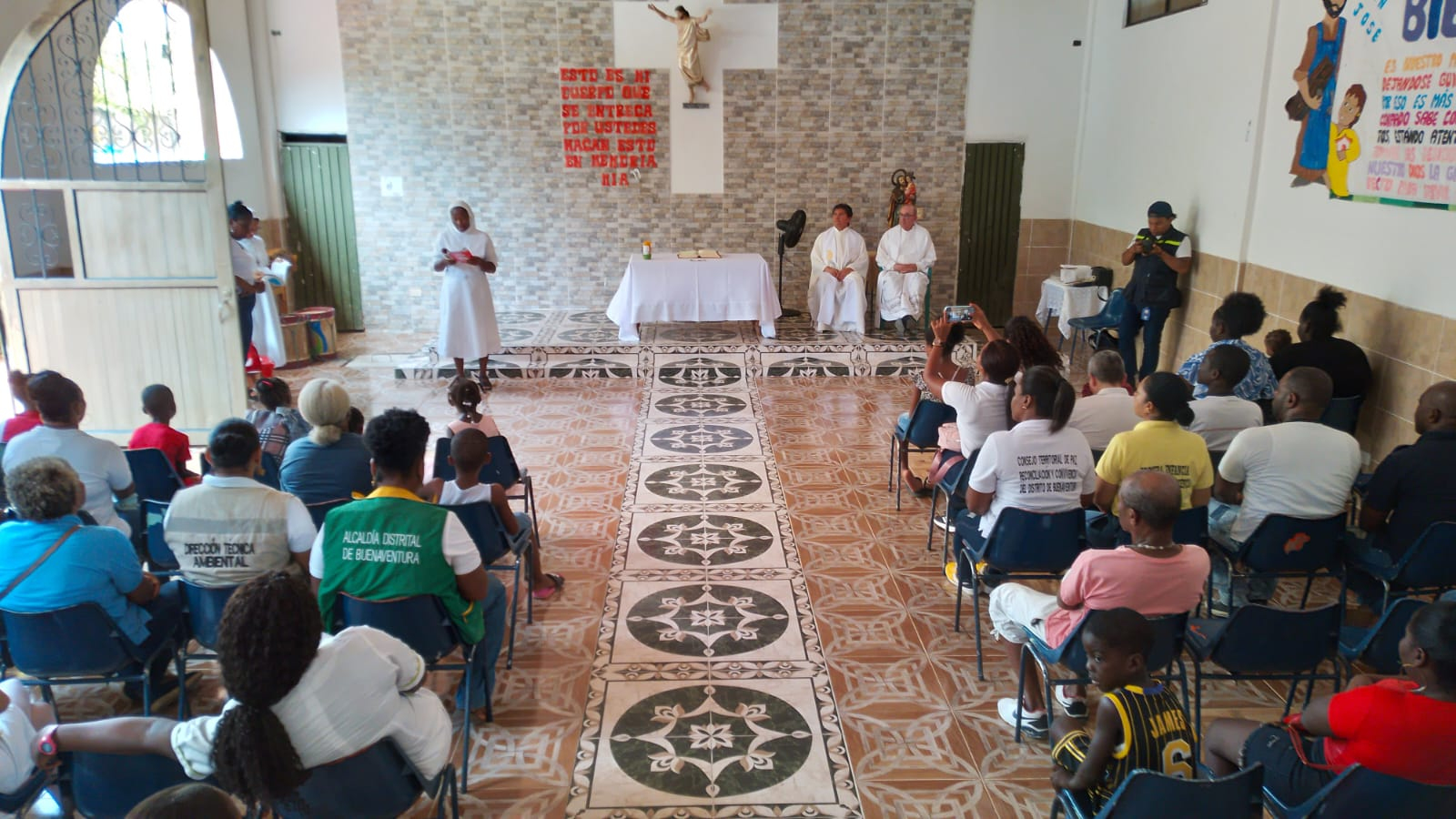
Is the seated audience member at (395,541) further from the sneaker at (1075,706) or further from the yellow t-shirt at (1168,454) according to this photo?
the yellow t-shirt at (1168,454)

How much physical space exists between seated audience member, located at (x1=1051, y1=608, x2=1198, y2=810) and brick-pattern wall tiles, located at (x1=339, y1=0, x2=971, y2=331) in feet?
28.6

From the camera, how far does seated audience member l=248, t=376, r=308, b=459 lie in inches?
175

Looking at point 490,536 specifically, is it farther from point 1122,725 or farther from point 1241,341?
point 1241,341

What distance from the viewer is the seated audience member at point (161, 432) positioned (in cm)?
424

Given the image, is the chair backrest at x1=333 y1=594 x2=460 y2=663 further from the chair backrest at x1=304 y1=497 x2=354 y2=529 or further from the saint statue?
the saint statue

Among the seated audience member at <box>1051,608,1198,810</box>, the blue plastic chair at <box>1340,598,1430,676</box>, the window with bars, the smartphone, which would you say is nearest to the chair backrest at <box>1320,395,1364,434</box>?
the smartphone

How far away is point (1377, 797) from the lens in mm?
2193

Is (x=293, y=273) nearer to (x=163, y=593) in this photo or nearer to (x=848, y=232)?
(x=848, y=232)

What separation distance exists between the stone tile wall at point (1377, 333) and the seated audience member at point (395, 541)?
4.85 m

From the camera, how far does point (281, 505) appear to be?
3.21 metres

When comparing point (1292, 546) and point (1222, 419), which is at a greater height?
point (1222, 419)

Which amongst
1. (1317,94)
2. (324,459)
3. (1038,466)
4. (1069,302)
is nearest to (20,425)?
(324,459)

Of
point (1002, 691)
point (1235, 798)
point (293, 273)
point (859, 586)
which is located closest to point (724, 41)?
point (293, 273)

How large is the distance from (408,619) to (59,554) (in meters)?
1.05
